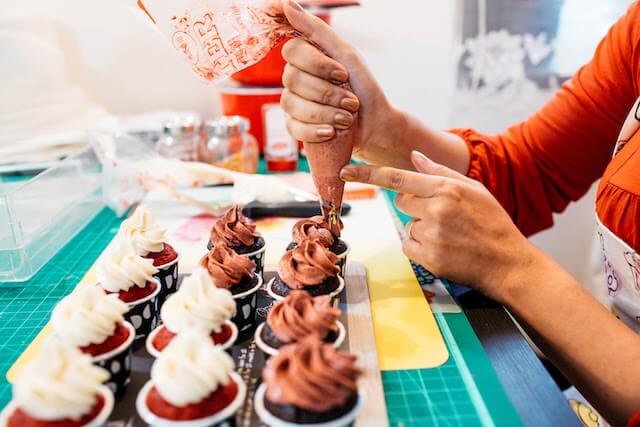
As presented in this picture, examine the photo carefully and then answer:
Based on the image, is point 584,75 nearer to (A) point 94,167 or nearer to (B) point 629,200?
(B) point 629,200

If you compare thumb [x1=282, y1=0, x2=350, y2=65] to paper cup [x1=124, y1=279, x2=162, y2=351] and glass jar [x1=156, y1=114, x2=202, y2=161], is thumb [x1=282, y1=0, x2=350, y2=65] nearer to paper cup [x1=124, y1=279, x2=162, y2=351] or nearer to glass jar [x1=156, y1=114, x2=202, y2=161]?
paper cup [x1=124, y1=279, x2=162, y2=351]

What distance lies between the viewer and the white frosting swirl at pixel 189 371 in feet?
2.39

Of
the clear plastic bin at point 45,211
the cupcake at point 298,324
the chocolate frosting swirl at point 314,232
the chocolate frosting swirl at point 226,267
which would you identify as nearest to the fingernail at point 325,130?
the chocolate frosting swirl at point 314,232

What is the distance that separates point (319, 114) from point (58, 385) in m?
0.74

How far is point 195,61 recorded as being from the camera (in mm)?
1192

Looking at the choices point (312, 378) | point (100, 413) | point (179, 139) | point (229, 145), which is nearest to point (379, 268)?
point (312, 378)

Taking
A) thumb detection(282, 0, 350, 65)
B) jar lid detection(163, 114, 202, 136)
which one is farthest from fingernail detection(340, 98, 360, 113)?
jar lid detection(163, 114, 202, 136)

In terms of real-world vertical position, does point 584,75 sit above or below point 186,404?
above

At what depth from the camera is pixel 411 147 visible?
1.51 m

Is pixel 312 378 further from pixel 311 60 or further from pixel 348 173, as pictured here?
pixel 311 60

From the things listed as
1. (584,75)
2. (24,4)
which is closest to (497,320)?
(584,75)

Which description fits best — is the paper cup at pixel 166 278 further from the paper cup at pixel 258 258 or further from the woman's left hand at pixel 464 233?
the woman's left hand at pixel 464 233

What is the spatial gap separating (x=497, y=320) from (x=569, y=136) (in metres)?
0.74

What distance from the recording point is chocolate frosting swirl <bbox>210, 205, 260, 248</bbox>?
1.24m
